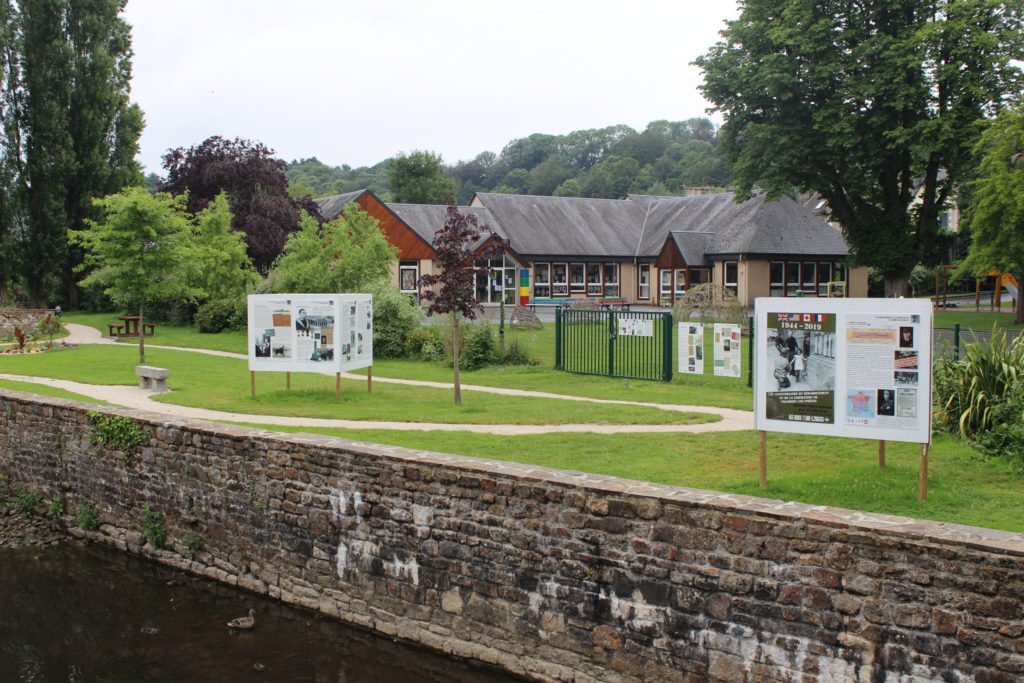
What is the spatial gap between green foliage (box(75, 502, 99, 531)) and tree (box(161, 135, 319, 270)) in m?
26.8

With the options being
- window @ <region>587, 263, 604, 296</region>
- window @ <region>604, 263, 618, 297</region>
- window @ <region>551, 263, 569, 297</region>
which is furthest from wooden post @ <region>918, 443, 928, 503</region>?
window @ <region>604, 263, 618, 297</region>

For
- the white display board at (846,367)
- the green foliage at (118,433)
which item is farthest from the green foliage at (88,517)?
the white display board at (846,367)

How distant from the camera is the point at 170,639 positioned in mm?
10680

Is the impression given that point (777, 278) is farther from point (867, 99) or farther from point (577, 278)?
point (867, 99)

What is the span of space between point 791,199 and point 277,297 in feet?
139

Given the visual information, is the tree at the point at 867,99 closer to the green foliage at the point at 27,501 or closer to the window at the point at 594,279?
the window at the point at 594,279

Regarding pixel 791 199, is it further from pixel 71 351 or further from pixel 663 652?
pixel 663 652

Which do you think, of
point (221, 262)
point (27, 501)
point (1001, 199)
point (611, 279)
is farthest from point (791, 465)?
point (611, 279)

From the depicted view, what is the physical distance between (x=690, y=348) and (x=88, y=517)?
39.3 ft

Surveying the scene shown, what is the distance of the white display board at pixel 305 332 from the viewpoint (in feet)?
55.0

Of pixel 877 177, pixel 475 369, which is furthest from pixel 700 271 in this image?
pixel 475 369

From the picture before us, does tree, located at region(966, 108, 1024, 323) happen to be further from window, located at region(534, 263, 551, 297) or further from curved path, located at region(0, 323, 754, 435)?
window, located at region(534, 263, 551, 297)

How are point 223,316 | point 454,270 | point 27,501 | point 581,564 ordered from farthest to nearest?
point 223,316
point 454,270
point 27,501
point 581,564

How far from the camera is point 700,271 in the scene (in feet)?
168
